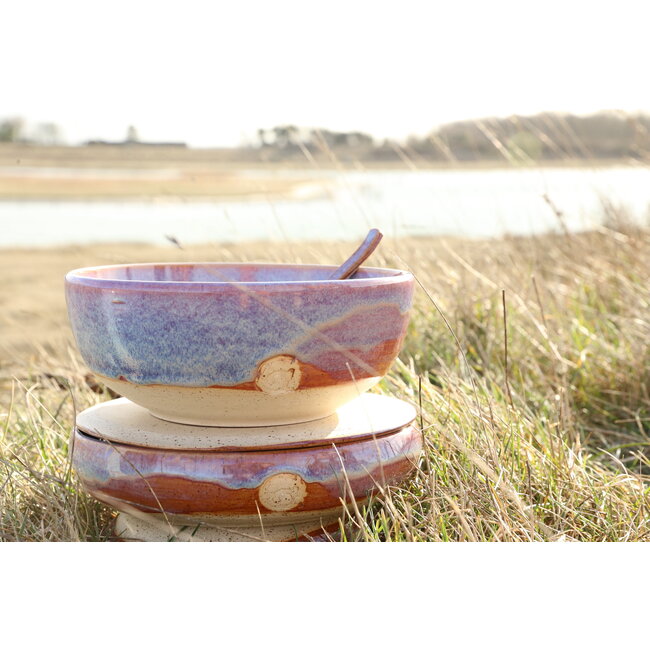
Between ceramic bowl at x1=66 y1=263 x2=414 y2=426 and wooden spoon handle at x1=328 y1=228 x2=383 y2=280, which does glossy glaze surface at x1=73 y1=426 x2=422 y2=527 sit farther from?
wooden spoon handle at x1=328 y1=228 x2=383 y2=280

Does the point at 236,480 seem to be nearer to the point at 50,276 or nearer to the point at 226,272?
the point at 226,272

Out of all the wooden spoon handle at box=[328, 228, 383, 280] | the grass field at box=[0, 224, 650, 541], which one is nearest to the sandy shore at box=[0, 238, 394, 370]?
the grass field at box=[0, 224, 650, 541]

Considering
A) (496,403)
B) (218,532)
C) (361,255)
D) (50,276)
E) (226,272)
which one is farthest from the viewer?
(50,276)

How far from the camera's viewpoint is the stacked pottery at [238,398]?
48.7 inches

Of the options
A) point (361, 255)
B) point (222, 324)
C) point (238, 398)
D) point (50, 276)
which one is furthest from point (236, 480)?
point (50, 276)

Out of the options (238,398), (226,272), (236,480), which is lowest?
(236,480)

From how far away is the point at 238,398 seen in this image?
1.29 metres

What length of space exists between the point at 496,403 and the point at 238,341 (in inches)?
34.6

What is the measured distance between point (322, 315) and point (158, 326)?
0.84 feet

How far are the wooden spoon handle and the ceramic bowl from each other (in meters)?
0.17

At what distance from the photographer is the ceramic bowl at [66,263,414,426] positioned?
1.23 meters
